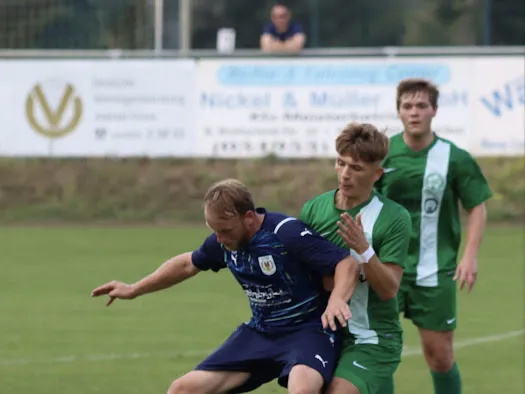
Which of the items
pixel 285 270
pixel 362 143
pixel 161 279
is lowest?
pixel 161 279

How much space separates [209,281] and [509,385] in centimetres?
506

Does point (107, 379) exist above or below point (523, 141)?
below

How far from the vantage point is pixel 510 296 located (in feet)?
38.3

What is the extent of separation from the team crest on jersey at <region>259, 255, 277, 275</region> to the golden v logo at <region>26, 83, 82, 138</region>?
12.2 m

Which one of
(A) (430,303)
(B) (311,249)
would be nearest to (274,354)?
(B) (311,249)

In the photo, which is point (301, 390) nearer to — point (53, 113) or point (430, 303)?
point (430, 303)

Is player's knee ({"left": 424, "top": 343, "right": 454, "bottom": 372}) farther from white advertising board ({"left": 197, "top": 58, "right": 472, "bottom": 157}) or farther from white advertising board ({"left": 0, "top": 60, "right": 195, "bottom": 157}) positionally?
white advertising board ({"left": 0, "top": 60, "right": 195, "bottom": 157})

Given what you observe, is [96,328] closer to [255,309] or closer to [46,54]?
[255,309]

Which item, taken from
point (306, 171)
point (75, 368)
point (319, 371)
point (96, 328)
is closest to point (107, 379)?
point (75, 368)

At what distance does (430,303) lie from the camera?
283 inches

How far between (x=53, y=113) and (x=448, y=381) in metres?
11.1

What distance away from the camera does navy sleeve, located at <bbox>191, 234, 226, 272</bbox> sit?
18.8 ft

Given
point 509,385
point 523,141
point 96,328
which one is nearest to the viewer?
point 509,385

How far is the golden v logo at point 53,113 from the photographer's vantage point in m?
17.4
